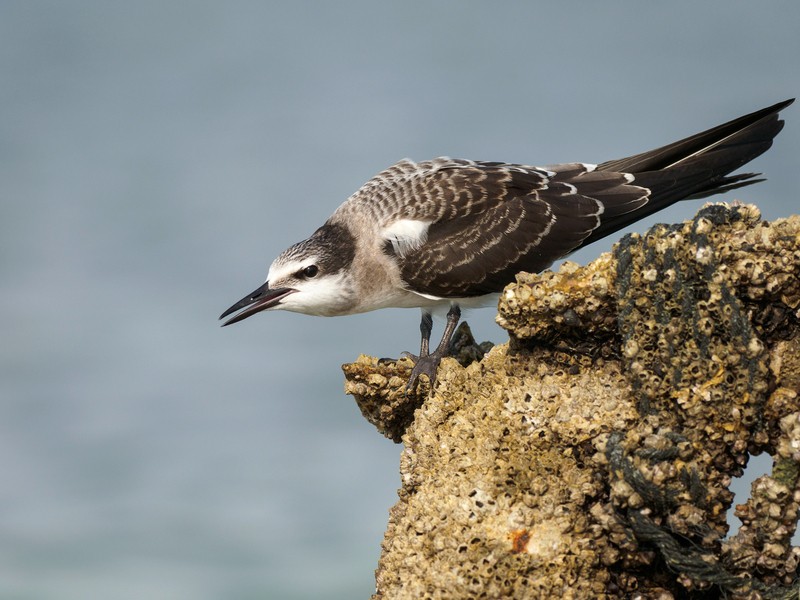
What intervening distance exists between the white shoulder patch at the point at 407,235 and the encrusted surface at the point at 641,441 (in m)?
1.79

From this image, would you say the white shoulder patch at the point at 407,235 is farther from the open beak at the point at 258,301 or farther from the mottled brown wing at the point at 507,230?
the open beak at the point at 258,301

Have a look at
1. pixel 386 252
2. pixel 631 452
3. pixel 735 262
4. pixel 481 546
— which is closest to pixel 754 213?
pixel 735 262

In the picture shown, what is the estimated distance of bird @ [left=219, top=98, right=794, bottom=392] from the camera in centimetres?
688

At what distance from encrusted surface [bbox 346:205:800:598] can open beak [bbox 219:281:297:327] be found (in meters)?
2.40

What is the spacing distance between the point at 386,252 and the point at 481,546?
2839 millimetres

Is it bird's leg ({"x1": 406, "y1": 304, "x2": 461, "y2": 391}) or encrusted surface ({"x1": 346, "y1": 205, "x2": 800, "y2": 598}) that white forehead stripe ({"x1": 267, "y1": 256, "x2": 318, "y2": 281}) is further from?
encrusted surface ({"x1": 346, "y1": 205, "x2": 800, "y2": 598})

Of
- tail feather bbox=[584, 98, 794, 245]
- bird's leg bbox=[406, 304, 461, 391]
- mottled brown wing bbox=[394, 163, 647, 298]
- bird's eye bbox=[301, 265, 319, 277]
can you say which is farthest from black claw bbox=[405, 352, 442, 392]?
tail feather bbox=[584, 98, 794, 245]

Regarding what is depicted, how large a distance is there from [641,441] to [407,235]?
2.89 metres

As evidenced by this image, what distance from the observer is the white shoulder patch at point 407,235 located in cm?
704

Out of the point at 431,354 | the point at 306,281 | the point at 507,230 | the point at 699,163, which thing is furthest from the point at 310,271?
the point at 699,163

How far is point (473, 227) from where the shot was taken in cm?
702

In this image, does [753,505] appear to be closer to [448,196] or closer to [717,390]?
[717,390]

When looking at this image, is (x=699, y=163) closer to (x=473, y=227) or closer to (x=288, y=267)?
(x=473, y=227)

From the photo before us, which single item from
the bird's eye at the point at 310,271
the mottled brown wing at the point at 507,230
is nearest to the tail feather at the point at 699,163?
the mottled brown wing at the point at 507,230
